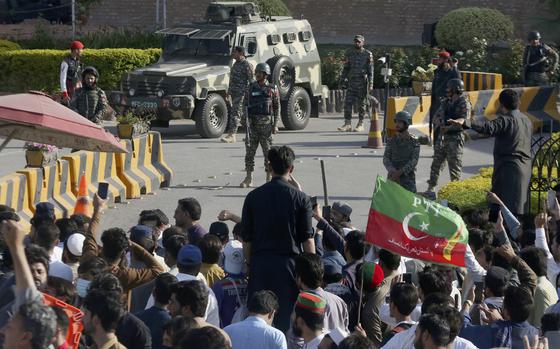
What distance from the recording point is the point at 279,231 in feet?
28.5

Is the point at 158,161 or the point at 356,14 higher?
the point at 356,14

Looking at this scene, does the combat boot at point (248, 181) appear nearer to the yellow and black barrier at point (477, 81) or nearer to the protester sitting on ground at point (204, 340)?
the yellow and black barrier at point (477, 81)

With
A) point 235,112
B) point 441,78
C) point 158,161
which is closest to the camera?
point 158,161

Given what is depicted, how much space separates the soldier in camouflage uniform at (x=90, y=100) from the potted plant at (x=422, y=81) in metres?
7.78

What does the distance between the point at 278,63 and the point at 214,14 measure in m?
1.70

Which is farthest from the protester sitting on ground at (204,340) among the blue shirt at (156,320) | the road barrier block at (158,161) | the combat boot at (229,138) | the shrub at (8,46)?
the shrub at (8,46)

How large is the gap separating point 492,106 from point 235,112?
4.91 metres

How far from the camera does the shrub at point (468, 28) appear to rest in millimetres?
31969

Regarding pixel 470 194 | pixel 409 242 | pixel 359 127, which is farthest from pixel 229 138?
pixel 409 242

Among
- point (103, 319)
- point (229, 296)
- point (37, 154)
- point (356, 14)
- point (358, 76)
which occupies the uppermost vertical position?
point (356, 14)

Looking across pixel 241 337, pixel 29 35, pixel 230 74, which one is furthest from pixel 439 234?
pixel 29 35

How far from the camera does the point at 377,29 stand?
36.6 metres

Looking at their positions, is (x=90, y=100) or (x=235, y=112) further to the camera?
(x=235, y=112)

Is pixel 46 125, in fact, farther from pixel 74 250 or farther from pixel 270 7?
pixel 270 7
